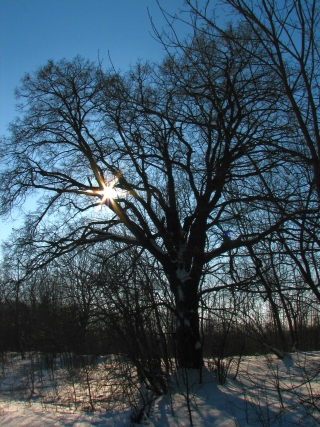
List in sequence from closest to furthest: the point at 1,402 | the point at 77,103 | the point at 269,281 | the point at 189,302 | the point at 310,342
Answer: the point at 269,281 < the point at 189,302 < the point at 1,402 < the point at 77,103 < the point at 310,342

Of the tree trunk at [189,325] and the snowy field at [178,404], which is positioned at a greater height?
the tree trunk at [189,325]

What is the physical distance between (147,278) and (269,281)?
13.0 feet

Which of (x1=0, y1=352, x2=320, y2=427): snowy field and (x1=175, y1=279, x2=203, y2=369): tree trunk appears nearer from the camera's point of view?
(x1=0, y1=352, x2=320, y2=427): snowy field

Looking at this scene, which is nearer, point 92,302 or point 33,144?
point 92,302

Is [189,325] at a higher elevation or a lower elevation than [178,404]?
higher

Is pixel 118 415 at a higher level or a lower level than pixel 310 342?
lower

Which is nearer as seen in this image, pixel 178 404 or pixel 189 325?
pixel 178 404

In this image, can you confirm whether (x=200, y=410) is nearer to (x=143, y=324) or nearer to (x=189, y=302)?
(x=143, y=324)

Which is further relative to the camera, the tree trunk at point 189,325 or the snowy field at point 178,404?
the tree trunk at point 189,325

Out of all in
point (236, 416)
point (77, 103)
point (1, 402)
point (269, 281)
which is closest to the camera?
point (269, 281)

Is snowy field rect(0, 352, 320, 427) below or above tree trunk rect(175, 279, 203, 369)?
below

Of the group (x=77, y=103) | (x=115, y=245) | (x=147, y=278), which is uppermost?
(x=77, y=103)

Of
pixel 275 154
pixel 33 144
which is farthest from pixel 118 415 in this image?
pixel 33 144

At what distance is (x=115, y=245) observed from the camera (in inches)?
468
